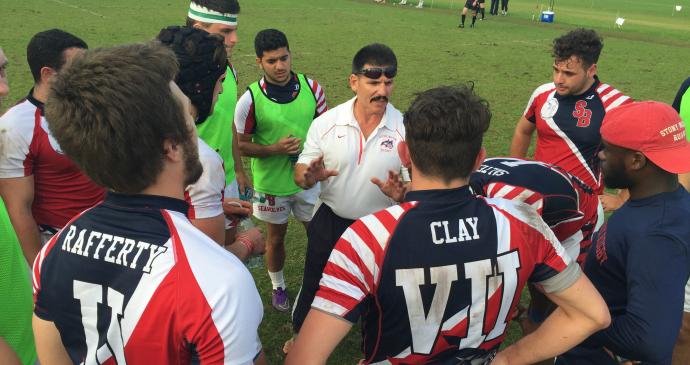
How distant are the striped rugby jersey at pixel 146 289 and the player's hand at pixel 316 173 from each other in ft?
6.44

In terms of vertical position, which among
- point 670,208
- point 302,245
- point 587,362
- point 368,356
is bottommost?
point 302,245

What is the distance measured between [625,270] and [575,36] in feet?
10.8

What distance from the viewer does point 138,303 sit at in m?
1.71

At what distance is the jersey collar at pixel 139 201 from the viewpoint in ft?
5.97

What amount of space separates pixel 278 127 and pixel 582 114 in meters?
2.91

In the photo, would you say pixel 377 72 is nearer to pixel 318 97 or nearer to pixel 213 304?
pixel 318 97

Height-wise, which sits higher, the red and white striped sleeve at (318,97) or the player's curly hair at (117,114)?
the player's curly hair at (117,114)

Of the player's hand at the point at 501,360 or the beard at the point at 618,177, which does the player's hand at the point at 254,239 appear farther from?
the beard at the point at 618,177

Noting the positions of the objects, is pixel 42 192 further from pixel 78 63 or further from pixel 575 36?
pixel 575 36

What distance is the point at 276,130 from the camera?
5250 millimetres

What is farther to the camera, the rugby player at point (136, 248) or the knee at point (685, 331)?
the knee at point (685, 331)

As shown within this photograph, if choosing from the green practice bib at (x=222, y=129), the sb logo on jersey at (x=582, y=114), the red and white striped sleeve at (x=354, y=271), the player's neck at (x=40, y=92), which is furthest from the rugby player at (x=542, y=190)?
the player's neck at (x=40, y=92)

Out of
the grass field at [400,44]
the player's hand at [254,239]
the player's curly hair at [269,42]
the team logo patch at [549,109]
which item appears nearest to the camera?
the player's hand at [254,239]

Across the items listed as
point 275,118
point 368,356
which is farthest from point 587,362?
point 275,118
